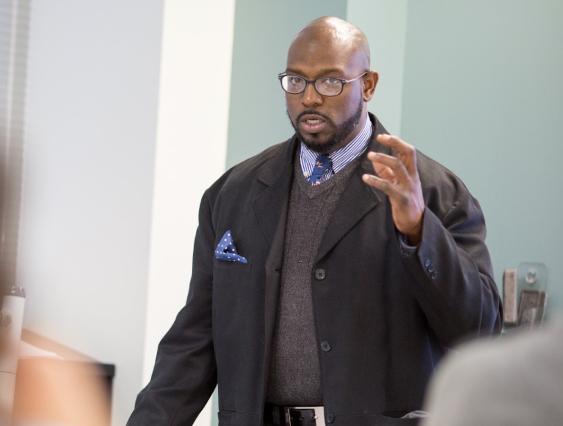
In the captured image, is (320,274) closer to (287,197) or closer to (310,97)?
(287,197)

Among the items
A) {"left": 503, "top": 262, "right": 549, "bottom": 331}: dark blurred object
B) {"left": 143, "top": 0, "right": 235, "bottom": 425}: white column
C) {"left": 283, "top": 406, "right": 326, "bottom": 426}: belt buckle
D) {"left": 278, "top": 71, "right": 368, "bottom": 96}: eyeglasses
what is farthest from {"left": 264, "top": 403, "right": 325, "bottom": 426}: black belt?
{"left": 503, "top": 262, "right": 549, "bottom": 331}: dark blurred object

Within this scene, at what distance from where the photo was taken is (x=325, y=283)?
2.33 metres

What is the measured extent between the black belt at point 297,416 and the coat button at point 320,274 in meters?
0.27

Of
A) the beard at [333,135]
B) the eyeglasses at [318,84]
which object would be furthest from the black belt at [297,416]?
the eyeglasses at [318,84]

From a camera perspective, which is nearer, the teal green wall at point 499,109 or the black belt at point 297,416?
the black belt at point 297,416

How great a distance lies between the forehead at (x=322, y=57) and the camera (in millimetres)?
2414

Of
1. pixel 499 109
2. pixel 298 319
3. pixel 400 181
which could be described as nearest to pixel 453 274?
pixel 400 181

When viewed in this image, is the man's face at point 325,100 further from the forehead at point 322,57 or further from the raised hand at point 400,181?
the raised hand at point 400,181

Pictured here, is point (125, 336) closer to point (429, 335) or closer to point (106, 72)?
point (106, 72)

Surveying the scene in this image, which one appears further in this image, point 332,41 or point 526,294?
point 526,294

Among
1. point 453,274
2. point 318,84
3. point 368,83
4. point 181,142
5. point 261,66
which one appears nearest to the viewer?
point 453,274

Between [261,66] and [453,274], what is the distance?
7.73 ft

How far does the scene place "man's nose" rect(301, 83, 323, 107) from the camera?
236 cm

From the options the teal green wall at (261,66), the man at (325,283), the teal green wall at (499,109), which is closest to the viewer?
the man at (325,283)
